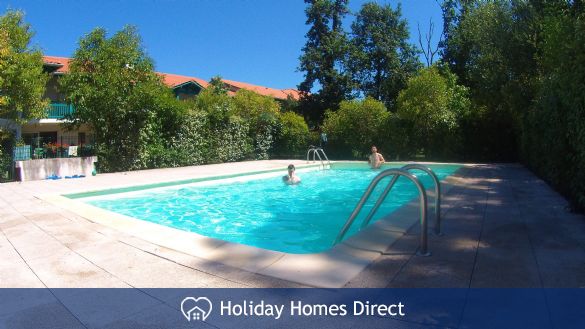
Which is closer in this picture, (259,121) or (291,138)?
(259,121)

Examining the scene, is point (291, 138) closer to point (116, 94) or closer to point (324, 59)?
point (116, 94)

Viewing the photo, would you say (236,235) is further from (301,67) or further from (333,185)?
(301,67)

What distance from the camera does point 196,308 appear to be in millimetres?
3152

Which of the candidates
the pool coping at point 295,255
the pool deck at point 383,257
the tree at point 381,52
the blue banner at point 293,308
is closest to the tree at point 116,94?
the pool deck at point 383,257

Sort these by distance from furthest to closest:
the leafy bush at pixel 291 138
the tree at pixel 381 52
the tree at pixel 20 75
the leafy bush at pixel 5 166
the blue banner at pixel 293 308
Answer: the tree at pixel 381 52 → the leafy bush at pixel 291 138 → the tree at pixel 20 75 → the leafy bush at pixel 5 166 → the blue banner at pixel 293 308

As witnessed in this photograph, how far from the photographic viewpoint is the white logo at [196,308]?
304 cm

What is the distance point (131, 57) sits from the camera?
15.2 m

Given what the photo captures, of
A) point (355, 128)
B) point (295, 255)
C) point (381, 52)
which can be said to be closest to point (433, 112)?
point (355, 128)

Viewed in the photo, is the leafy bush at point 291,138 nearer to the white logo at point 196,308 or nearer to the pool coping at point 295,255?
the pool coping at point 295,255

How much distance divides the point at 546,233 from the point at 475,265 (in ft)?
6.16

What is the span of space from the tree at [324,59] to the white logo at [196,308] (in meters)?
31.6

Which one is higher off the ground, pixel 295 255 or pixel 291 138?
pixel 291 138

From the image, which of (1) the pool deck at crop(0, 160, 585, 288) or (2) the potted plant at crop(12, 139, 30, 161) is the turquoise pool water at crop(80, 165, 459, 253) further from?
(2) the potted plant at crop(12, 139, 30, 161)

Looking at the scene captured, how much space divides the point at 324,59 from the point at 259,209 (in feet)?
86.9
